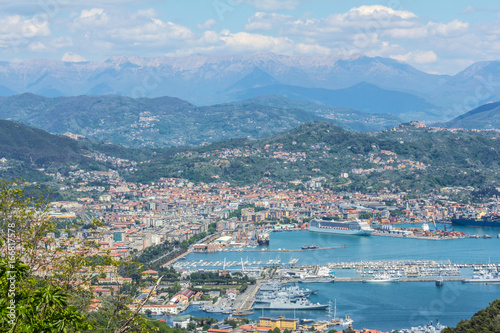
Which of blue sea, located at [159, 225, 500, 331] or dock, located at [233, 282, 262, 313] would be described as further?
dock, located at [233, 282, 262, 313]

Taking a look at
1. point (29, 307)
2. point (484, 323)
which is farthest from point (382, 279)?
point (29, 307)

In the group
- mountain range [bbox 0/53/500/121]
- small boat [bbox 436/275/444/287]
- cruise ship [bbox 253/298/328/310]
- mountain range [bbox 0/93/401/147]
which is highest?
mountain range [bbox 0/53/500/121]

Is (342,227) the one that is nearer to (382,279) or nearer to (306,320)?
(382,279)

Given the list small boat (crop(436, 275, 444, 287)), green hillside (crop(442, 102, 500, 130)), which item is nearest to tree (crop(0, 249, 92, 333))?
small boat (crop(436, 275, 444, 287))

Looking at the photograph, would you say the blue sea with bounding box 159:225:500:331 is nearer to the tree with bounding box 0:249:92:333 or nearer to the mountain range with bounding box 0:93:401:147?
the tree with bounding box 0:249:92:333

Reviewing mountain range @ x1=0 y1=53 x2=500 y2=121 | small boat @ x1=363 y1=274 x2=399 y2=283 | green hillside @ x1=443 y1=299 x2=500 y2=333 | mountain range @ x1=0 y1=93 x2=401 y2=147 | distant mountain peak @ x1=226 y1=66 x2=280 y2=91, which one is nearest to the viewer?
green hillside @ x1=443 y1=299 x2=500 y2=333

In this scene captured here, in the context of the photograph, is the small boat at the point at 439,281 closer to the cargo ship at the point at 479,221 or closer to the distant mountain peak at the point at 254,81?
the cargo ship at the point at 479,221
